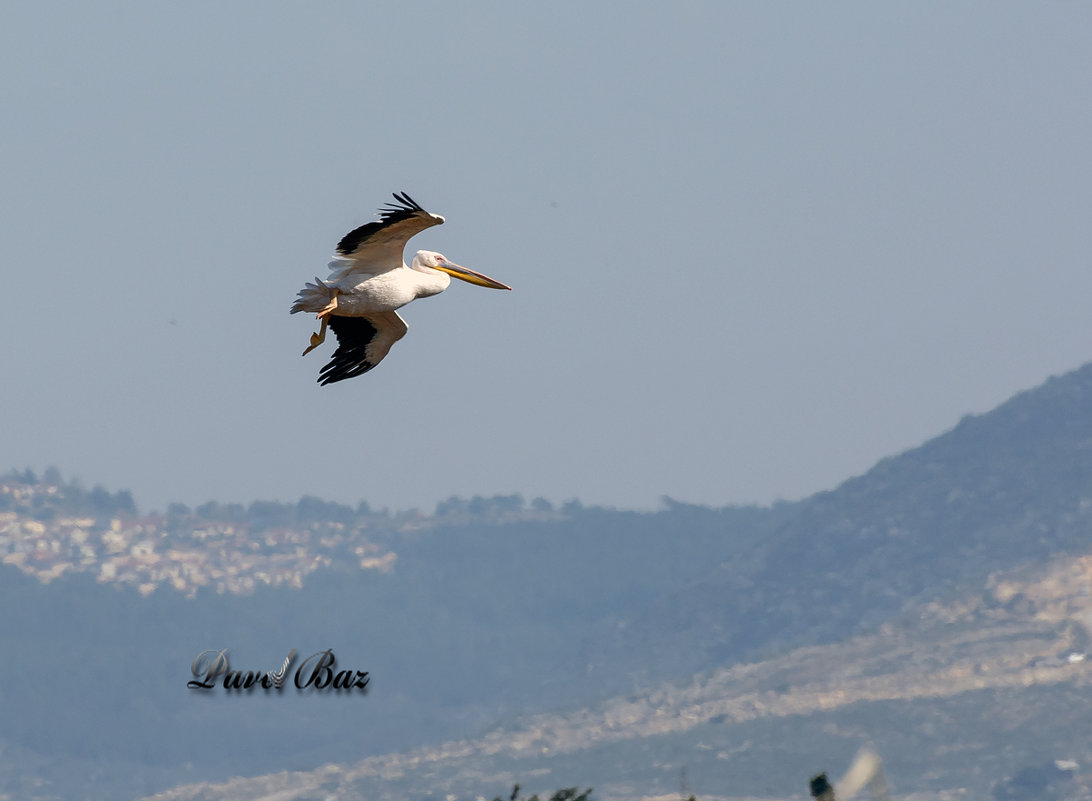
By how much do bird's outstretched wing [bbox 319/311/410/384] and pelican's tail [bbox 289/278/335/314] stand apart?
3081mm

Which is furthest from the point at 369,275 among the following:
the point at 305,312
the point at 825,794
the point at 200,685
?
the point at 825,794

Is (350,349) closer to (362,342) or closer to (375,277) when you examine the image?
(362,342)

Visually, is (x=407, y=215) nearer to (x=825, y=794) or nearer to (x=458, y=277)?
(x=458, y=277)

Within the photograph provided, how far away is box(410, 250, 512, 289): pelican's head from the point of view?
35.2m

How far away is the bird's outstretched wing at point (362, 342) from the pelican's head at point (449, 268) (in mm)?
1148

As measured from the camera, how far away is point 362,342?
35625 mm

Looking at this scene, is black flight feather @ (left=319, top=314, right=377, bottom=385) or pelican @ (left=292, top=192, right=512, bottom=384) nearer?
pelican @ (left=292, top=192, right=512, bottom=384)

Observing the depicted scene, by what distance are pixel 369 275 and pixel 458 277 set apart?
10.8 ft

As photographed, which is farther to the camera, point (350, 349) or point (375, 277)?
point (350, 349)

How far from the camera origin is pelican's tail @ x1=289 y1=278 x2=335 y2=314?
105ft

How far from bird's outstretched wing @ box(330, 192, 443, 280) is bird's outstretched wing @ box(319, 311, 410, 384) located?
2782 millimetres

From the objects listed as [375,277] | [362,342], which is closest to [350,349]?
[362,342]

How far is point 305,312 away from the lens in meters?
32.3

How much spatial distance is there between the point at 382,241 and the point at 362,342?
3.85 metres
